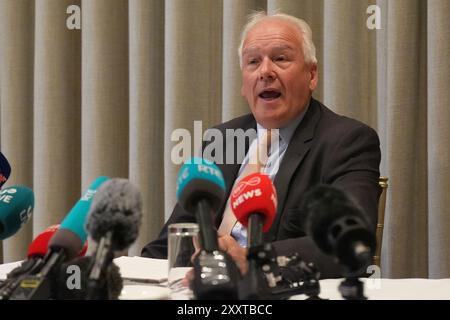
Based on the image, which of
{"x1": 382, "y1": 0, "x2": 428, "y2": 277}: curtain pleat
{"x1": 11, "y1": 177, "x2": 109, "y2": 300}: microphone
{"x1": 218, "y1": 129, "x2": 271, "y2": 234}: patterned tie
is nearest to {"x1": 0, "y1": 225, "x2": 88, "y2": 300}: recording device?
{"x1": 11, "y1": 177, "x2": 109, "y2": 300}: microphone

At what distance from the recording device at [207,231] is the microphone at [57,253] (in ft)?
0.52

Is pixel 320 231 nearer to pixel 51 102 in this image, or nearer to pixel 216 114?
pixel 216 114

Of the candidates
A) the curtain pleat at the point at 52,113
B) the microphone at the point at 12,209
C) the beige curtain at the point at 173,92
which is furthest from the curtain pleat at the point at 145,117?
the microphone at the point at 12,209

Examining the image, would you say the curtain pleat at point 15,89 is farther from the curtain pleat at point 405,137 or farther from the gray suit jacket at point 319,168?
the curtain pleat at point 405,137

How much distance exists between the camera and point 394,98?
236 cm

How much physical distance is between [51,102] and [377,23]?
1.37 m

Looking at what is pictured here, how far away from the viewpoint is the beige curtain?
7.75ft

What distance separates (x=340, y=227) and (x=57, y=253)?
42 cm

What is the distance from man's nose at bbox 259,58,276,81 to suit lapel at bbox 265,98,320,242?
16 centimetres

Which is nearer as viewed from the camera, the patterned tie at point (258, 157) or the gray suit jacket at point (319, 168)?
the gray suit jacket at point (319, 168)

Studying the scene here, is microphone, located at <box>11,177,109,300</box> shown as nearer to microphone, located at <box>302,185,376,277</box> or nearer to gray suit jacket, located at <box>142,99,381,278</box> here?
microphone, located at <box>302,185,376,277</box>

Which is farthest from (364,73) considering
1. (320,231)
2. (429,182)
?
(320,231)

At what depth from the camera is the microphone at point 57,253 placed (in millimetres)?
943

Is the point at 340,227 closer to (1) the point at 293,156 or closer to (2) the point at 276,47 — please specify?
(1) the point at 293,156
